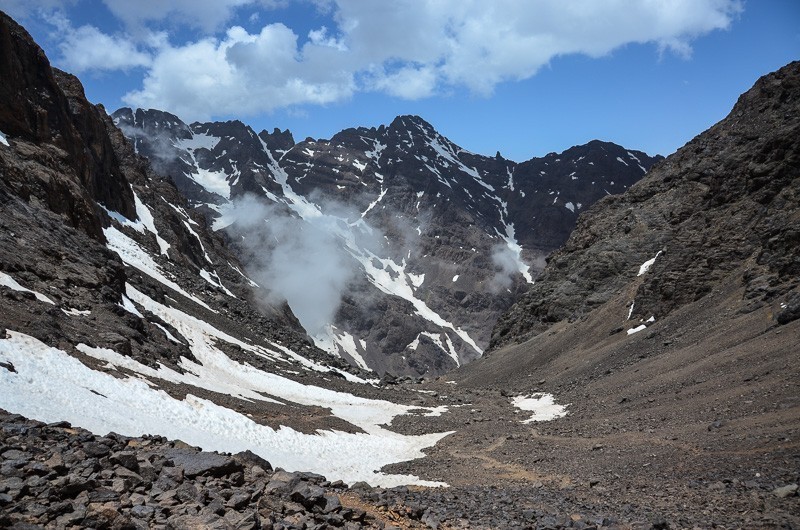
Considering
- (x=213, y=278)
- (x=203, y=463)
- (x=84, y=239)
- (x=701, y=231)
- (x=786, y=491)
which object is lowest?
(x=786, y=491)

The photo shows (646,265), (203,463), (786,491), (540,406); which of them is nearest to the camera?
(203,463)

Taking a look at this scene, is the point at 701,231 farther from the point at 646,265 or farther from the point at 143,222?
the point at 143,222

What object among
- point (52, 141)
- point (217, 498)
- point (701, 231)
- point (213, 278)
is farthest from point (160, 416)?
point (213, 278)

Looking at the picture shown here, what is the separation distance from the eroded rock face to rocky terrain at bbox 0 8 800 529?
0.39 meters

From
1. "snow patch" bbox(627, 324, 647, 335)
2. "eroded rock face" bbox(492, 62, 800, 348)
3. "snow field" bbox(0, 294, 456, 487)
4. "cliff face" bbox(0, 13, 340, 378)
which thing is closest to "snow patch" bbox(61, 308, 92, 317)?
"cliff face" bbox(0, 13, 340, 378)

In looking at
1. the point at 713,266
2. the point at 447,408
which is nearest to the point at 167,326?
the point at 447,408

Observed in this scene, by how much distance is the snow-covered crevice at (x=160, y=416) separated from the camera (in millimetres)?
18781

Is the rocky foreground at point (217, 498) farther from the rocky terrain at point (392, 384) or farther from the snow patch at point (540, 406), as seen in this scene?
the snow patch at point (540, 406)

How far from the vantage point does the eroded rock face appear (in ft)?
184

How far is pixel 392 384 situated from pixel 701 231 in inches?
1734

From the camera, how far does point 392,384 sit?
7681 cm

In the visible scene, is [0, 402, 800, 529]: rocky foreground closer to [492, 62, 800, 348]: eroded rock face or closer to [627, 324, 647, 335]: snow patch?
[492, 62, 800, 348]: eroded rock face

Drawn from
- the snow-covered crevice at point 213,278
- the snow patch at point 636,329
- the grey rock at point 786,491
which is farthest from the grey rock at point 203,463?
the snow-covered crevice at point 213,278

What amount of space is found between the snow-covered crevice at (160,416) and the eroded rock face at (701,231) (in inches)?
1097
